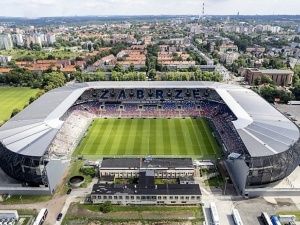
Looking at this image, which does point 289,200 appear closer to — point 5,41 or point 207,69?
point 207,69

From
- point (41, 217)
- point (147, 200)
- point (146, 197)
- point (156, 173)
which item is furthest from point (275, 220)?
point (41, 217)

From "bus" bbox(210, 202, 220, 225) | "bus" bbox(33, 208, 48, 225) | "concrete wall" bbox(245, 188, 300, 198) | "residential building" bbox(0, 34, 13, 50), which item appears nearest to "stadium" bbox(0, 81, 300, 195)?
"concrete wall" bbox(245, 188, 300, 198)

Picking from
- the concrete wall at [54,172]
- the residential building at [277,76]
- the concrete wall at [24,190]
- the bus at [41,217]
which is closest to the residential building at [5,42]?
the residential building at [277,76]

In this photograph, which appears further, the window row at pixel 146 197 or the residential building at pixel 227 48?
the residential building at pixel 227 48

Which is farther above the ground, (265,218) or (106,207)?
(106,207)

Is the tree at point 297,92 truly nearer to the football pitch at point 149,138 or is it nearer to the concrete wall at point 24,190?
the football pitch at point 149,138

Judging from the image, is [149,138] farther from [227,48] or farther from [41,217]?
[227,48]
